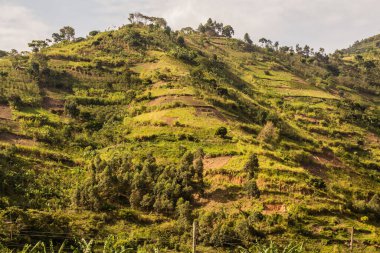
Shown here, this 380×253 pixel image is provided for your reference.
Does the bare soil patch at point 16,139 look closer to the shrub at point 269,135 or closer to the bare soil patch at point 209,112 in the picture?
the bare soil patch at point 209,112

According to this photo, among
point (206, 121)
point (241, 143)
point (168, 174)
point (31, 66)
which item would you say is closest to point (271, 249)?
point (168, 174)

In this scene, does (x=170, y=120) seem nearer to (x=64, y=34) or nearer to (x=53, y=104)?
(x=53, y=104)

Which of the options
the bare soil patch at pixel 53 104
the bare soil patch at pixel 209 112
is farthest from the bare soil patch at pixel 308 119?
the bare soil patch at pixel 53 104

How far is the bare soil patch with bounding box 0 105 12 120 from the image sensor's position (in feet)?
211

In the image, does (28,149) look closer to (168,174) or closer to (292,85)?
(168,174)

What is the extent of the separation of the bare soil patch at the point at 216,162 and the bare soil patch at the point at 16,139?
95.5 ft

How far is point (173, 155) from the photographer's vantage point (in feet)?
174

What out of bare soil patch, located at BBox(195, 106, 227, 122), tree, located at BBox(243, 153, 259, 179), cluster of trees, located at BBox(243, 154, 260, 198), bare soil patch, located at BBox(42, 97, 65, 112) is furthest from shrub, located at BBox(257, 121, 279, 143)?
bare soil patch, located at BBox(42, 97, 65, 112)

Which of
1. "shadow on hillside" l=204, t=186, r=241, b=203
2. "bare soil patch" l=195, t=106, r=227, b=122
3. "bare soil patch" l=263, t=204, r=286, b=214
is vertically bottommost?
"bare soil patch" l=263, t=204, r=286, b=214

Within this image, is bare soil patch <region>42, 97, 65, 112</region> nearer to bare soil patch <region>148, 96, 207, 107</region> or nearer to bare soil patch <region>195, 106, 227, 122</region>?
bare soil patch <region>148, 96, 207, 107</region>

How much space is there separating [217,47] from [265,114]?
228 feet

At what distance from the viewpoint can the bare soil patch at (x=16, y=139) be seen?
5644cm

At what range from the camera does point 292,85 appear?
355 ft

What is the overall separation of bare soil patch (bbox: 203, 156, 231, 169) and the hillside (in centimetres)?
→ 30
